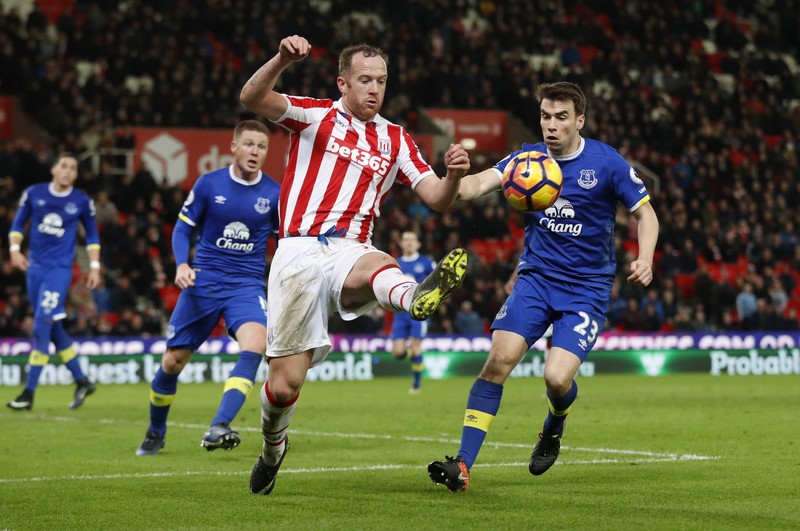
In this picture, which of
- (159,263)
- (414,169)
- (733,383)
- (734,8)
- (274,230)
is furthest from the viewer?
(734,8)

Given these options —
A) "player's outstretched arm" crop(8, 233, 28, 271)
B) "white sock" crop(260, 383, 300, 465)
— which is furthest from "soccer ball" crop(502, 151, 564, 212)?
"player's outstretched arm" crop(8, 233, 28, 271)

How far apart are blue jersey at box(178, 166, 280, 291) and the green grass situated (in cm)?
146

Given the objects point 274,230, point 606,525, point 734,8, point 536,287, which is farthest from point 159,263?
point 734,8

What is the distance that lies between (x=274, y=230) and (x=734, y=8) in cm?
3181

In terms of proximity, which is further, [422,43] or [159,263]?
[422,43]

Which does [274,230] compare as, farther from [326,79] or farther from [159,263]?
[326,79]

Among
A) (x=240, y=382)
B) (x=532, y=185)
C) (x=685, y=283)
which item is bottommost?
(x=240, y=382)

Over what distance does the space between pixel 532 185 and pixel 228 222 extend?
3.77 metres

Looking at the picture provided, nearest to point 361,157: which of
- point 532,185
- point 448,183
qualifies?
point 448,183

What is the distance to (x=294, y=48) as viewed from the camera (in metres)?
6.49

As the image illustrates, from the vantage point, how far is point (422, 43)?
3150 centimetres

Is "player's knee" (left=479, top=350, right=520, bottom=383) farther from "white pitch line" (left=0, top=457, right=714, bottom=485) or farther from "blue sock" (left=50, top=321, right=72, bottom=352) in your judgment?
"blue sock" (left=50, top=321, right=72, bottom=352)

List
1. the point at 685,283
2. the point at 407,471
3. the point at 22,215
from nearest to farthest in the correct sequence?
1. the point at 407,471
2. the point at 22,215
3. the point at 685,283

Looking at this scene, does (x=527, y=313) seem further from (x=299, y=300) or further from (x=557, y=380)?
(x=299, y=300)
